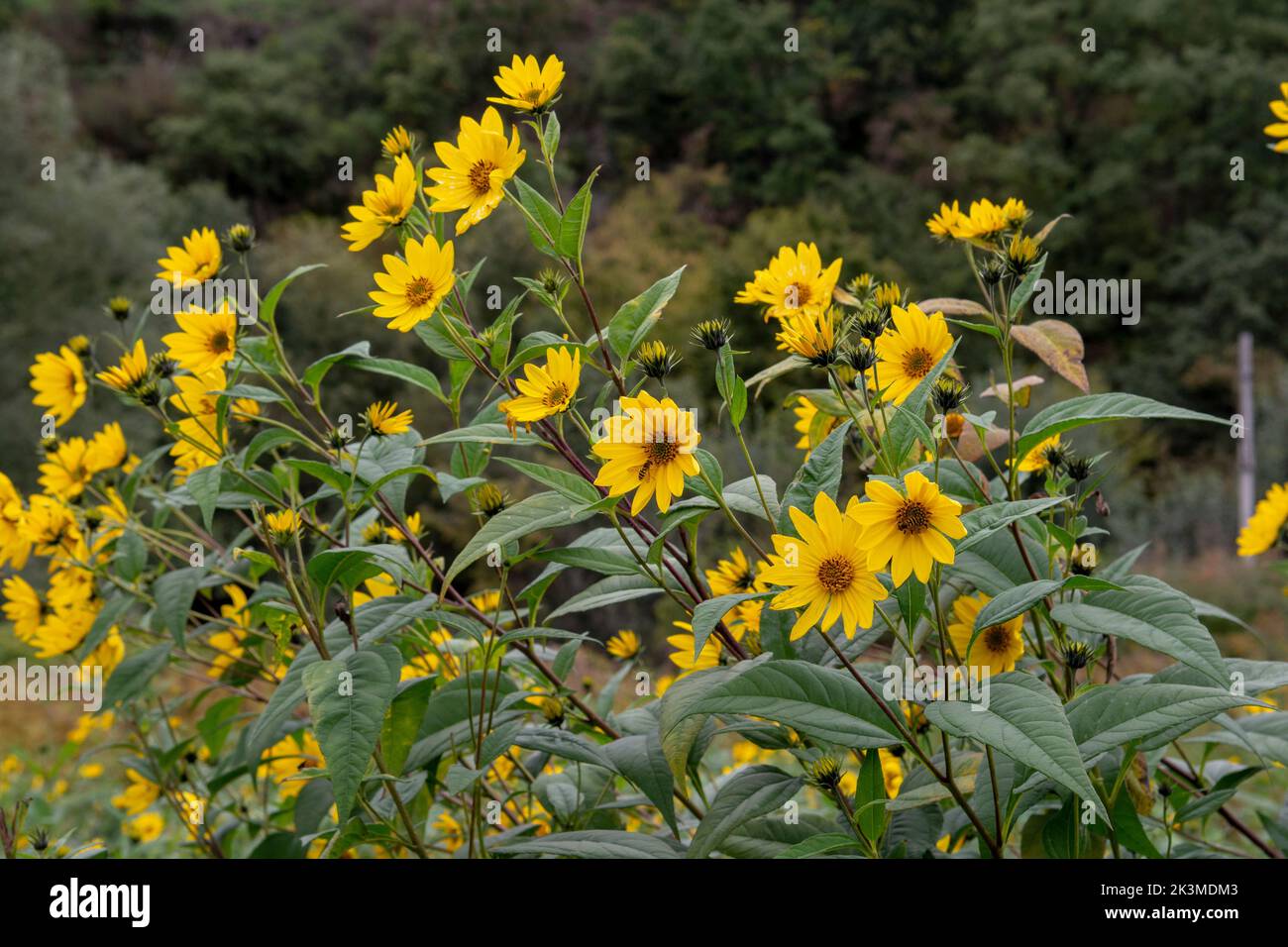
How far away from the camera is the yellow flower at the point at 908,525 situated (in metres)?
0.56

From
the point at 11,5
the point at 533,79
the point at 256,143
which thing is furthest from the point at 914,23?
the point at 533,79

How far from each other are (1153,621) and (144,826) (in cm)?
174

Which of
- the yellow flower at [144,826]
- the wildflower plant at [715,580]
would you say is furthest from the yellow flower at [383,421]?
the yellow flower at [144,826]

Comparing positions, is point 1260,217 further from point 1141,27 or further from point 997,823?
point 997,823

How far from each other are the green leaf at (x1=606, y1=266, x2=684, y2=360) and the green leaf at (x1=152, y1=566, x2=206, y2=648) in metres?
0.48

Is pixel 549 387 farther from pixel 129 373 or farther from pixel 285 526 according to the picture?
pixel 129 373

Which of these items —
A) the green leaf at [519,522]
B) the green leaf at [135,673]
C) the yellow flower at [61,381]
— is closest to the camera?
the green leaf at [519,522]

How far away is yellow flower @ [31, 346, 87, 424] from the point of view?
1.10m

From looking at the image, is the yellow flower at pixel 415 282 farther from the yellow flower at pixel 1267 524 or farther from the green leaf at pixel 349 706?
the yellow flower at pixel 1267 524

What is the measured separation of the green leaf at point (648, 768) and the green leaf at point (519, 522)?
0.17 m

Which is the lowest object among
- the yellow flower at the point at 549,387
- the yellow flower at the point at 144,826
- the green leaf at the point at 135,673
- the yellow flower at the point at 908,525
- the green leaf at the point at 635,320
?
the yellow flower at the point at 144,826

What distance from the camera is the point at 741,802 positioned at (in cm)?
67
